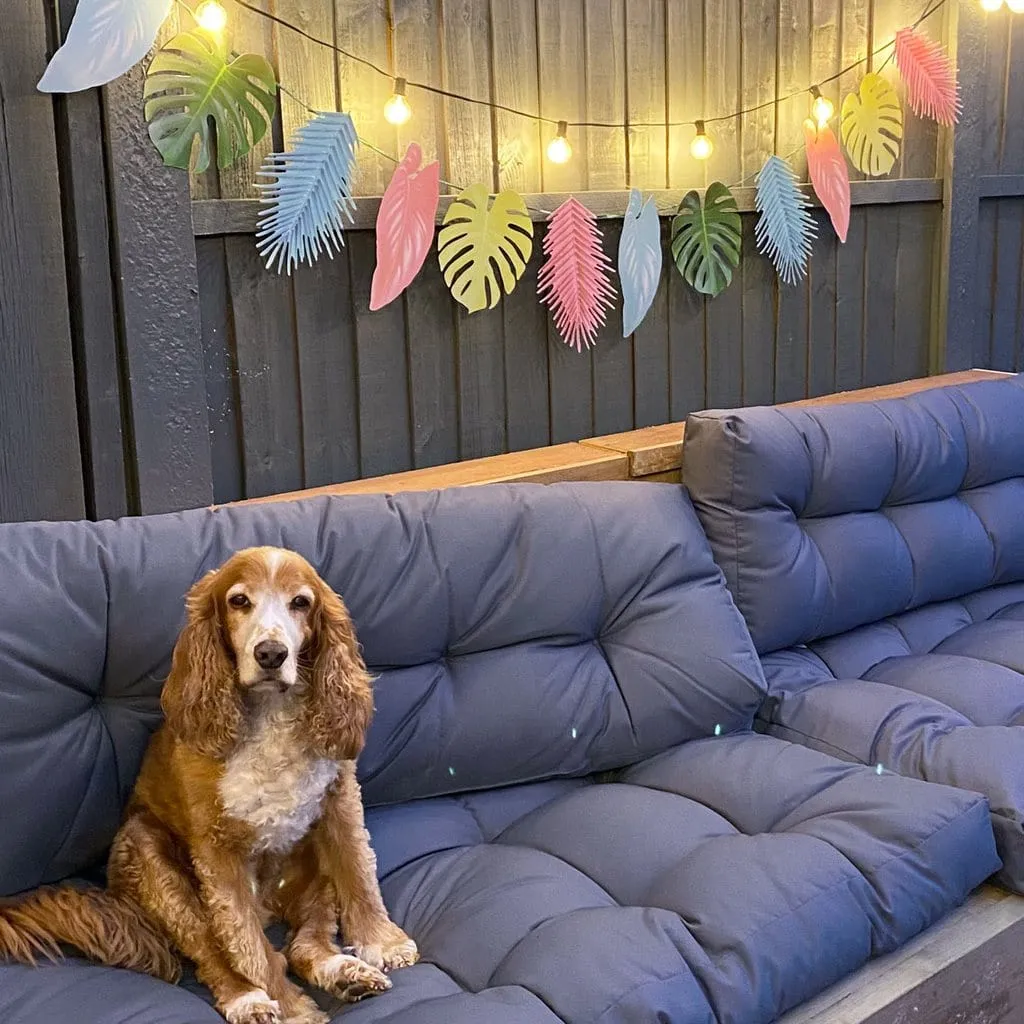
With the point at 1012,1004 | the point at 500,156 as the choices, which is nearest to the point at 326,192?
the point at 500,156

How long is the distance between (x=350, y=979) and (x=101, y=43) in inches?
55.5

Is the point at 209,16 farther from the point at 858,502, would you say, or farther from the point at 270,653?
the point at 858,502

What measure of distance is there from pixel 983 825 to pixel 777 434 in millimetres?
888

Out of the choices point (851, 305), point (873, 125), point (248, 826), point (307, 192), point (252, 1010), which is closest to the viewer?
point (252, 1010)

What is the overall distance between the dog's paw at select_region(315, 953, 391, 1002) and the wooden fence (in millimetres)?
923

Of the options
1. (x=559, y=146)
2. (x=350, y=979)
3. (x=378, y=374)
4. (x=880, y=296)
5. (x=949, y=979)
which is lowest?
(x=949, y=979)

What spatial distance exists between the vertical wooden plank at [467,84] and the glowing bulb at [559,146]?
14 cm

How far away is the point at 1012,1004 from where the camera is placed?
176 cm

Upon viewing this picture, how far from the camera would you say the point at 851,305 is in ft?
10.6

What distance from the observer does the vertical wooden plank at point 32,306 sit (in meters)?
1.89

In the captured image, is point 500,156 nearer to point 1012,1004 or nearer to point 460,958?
point 460,958

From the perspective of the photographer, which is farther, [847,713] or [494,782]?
[847,713]

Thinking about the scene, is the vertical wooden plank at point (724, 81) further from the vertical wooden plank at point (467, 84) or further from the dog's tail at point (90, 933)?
the dog's tail at point (90, 933)

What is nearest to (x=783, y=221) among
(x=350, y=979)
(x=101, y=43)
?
(x=101, y=43)
